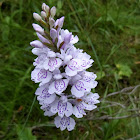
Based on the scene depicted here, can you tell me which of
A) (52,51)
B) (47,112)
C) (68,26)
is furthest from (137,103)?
(52,51)

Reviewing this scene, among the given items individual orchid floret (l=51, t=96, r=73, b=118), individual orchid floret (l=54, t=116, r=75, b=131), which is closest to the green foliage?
individual orchid floret (l=54, t=116, r=75, b=131)

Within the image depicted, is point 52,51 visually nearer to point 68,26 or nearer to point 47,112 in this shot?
point 47,112

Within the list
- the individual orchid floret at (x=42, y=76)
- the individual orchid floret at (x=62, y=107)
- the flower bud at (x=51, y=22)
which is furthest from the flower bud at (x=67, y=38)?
the individual orchid floret at (x=62, y=107)

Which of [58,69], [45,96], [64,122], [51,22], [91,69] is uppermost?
[51,22]

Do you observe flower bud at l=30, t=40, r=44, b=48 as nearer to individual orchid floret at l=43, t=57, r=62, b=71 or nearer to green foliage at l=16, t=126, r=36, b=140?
individual orchid floret at l=43, t=57, r=62, b=71

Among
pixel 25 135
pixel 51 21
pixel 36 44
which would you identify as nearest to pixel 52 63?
pixel 36 44

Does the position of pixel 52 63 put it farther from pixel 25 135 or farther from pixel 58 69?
pixel 25 135

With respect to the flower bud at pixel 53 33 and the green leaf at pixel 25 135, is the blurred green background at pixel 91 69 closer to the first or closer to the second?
the green leaf at pixel 25 135
